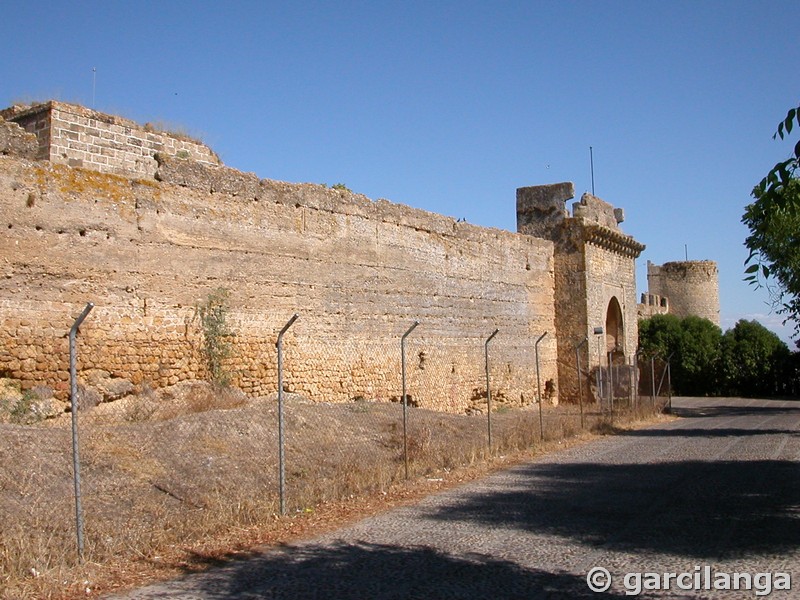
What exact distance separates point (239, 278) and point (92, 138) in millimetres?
3737

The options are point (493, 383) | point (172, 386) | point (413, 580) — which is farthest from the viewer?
point (493, 383)

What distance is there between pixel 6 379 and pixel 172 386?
2710 millimetres

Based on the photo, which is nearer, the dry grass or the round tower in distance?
the dry grass

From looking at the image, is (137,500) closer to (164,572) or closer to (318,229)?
(164,572)

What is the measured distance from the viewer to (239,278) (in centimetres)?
1470

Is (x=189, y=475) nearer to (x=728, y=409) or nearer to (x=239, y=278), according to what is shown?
(x=239, y=278)

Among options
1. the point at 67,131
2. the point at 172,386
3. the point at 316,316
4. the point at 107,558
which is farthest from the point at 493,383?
the point at 107,558

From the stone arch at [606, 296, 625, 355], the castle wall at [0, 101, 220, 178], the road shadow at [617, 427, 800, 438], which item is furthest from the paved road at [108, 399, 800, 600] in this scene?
the stone arch at [606, 296, 625, 355]

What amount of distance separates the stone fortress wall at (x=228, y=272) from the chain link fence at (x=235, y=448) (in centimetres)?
13

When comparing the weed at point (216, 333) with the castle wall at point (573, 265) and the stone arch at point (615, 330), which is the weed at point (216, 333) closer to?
the castle wall at point (573, 265)

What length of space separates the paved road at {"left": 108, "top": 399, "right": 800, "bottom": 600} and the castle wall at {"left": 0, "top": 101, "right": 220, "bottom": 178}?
8.40 meters

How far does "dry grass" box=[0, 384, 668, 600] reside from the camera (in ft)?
21.6

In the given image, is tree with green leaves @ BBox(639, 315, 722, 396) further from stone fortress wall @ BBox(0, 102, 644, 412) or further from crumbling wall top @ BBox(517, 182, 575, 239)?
stone fortress wall @ BBox(0, 102, 644, 412)

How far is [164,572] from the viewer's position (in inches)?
Result: 250
